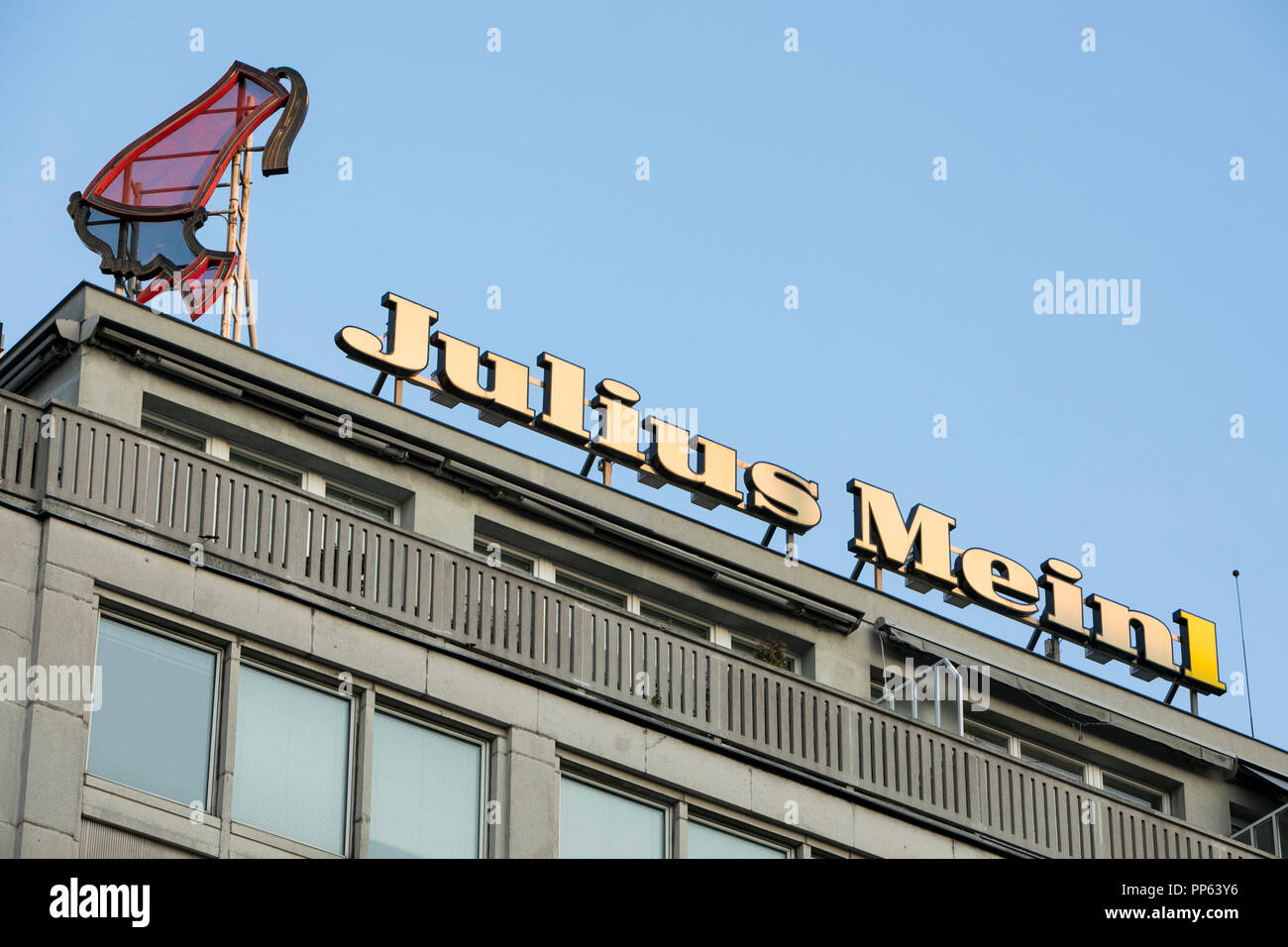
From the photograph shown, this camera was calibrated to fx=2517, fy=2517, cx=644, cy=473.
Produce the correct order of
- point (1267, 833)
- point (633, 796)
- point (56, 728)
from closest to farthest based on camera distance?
point (56, 728) < point (633, 796) < point (1267, 833)

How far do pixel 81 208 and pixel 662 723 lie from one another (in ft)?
49.7

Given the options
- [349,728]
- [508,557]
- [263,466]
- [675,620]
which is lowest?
[349,728]

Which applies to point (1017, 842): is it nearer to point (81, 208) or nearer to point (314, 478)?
point (314, 478)

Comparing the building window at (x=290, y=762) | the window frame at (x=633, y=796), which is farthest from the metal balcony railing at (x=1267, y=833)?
the building window at (x=290, y=762)

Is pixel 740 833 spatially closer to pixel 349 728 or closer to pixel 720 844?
pixel 720 844

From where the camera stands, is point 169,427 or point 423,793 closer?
point 423,793

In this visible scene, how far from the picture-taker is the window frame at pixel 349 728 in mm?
24688

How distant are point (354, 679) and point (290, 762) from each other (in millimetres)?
1266

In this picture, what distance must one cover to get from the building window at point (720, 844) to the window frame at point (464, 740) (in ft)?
8.86

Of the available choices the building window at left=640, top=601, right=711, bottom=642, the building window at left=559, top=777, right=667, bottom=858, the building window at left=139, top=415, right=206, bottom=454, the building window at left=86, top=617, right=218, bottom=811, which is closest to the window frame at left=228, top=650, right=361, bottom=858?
the building window at left=86, top=617, right=218, bottom=811

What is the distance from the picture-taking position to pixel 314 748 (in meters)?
25.4

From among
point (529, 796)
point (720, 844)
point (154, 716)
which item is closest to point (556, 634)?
point (529, 796)

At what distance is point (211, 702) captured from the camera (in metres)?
24.9

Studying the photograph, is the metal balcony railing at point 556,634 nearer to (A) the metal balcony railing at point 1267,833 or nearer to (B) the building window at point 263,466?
(B) the building window at point 263,466
